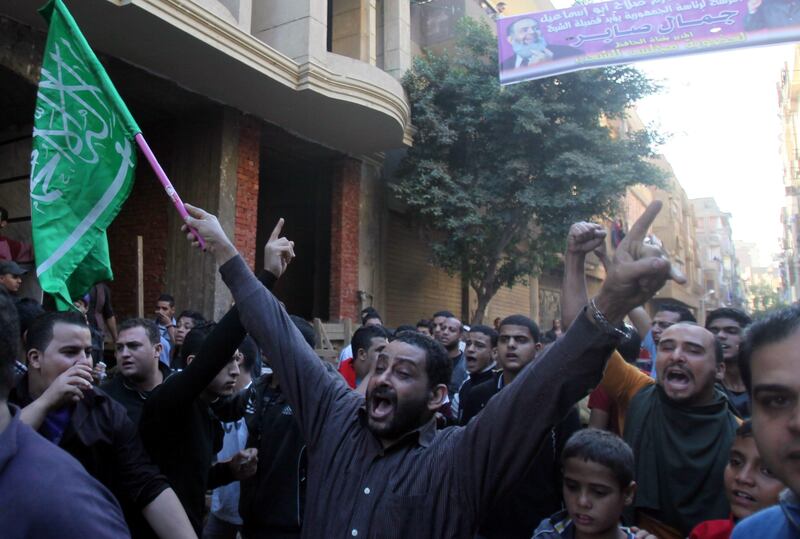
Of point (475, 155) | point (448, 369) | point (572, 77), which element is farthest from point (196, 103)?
point (448, 369)

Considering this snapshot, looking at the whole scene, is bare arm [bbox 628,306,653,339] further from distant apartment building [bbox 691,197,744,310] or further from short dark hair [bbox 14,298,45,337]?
Answer: distant apartment building [bbox 691,197,744,310]

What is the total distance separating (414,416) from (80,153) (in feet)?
8.11

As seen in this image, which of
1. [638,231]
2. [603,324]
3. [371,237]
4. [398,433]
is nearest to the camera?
[603,324]

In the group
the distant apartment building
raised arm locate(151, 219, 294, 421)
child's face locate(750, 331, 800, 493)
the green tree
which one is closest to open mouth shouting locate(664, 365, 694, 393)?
child's face locate(750, 331, 800, 493)

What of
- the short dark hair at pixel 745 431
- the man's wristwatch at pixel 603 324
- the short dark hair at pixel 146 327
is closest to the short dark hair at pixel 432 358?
the man's wristwatch at pixel 603 324

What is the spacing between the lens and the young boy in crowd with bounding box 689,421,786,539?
2131 mm

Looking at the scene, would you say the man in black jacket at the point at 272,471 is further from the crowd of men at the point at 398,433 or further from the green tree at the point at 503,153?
the green tree at the point at 503,153

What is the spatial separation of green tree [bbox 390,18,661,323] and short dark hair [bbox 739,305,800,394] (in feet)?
32.0

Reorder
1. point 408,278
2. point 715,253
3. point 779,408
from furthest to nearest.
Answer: point 715,253 → point 408,278 → point 779,408

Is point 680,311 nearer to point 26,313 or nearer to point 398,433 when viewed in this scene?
point 398,433

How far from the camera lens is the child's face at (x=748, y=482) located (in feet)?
6.98

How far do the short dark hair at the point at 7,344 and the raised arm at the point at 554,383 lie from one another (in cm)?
112

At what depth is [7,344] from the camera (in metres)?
1.25

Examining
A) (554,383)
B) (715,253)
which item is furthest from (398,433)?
(715,253)
